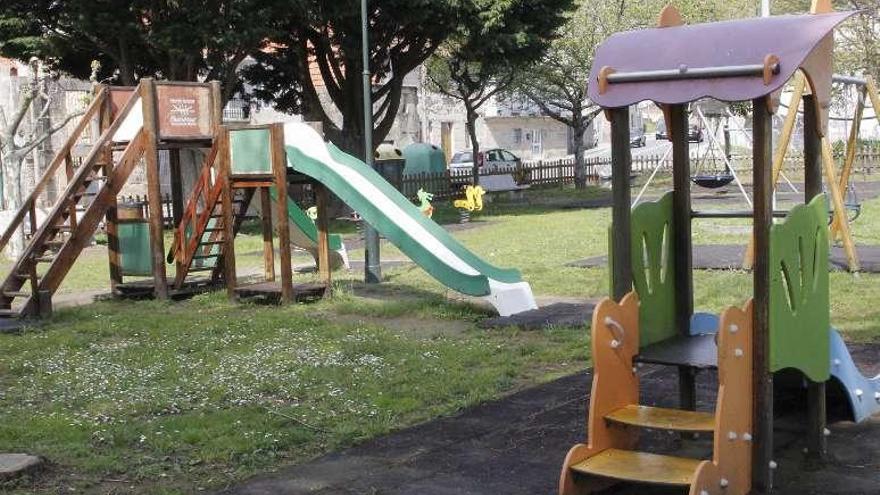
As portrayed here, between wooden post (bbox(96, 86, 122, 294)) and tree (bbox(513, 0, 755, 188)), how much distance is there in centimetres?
2399

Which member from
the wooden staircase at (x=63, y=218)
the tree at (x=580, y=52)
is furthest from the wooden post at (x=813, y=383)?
the tree at (x=580, y=52)

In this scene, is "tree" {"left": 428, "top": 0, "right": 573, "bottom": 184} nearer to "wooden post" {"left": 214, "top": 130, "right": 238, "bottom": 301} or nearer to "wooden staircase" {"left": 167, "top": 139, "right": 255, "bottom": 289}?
"wooden staircase" {"left": 167, "top": 139, "right": 255, "bottom": 289}

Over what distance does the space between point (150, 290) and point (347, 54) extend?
11.7m

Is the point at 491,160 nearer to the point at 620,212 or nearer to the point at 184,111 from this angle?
the point at 184,111

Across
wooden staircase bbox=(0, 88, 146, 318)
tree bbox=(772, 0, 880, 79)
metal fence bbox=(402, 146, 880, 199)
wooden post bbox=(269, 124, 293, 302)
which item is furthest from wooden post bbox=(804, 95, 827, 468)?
tree bbox=(772, 0, 880, 79)

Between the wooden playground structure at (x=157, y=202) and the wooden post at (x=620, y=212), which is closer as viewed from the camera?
the wooden post at (x=620, y=212)

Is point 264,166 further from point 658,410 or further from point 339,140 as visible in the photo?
point 339,140

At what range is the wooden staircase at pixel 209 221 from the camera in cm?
1434

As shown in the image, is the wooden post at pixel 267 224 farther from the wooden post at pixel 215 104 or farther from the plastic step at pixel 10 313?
the plastic step at pixel 10 313

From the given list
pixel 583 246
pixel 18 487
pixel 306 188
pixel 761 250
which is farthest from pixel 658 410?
pixel 306 188

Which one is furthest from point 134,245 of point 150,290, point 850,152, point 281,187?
point 850,152

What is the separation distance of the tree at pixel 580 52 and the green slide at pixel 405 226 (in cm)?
2455

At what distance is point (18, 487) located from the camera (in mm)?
6223

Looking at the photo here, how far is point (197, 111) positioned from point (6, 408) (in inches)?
289
